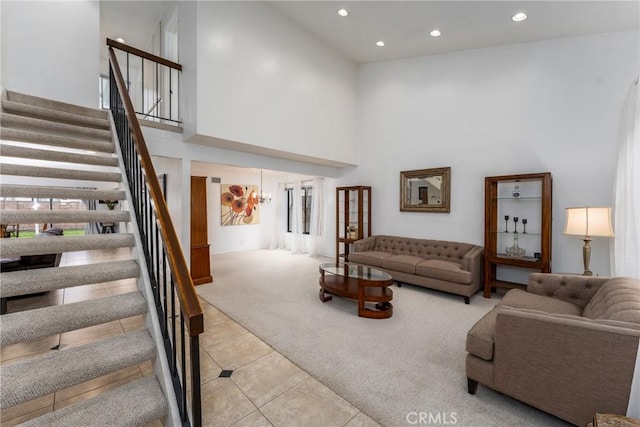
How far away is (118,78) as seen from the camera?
2969 millimetres

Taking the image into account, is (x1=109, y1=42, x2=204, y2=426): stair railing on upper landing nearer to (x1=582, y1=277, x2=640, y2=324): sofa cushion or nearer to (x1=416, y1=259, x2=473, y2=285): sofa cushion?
(x1=582, y1=277, x2=640, y2=324): sofa cushion

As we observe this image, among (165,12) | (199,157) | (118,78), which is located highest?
(165,12)

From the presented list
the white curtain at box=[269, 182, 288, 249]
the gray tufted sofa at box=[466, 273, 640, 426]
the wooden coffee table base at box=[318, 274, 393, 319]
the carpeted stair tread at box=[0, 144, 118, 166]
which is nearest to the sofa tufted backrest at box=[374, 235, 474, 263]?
the wooden coffee table base at box=[318, 274, 393, 319]

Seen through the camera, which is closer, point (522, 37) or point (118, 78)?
point (118, 78)

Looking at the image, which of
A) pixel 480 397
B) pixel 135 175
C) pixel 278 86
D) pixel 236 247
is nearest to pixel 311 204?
pixel 236 247

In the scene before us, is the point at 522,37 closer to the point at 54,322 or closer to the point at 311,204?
the point at 311,204

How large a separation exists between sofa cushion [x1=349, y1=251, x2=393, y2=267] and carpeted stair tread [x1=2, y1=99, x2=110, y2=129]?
4.39 metres

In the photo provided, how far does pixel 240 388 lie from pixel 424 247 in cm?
413

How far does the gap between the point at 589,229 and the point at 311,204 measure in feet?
19.0

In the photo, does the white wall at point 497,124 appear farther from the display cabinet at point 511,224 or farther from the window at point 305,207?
the window at point 305,207

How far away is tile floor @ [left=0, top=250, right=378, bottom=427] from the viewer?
1803mm

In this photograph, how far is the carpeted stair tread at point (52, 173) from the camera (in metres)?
2.28

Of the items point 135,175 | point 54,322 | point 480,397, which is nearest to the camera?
point 54,322

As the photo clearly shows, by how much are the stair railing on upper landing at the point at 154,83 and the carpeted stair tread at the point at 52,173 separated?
1.61m
